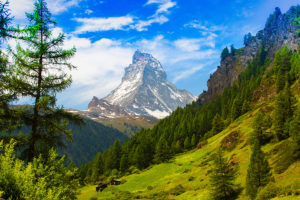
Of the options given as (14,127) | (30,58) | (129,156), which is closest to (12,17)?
(30,58)

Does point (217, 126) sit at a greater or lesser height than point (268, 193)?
greater

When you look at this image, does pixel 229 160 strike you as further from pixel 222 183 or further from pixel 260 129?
pixel 222 183

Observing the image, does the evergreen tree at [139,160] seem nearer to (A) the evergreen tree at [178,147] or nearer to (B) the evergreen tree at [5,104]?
(A) the evergreen tree at [178,147]

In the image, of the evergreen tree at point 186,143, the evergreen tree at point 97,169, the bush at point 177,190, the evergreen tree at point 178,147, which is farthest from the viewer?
the evergreen tree at point 186,143

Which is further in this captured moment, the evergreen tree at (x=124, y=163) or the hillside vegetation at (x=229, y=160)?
the evergreen tree at (x=124, y=163)

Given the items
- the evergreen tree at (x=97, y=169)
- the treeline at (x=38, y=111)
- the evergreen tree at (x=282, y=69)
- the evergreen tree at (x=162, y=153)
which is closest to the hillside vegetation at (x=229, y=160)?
the evergreen tree at (x=162, y=153)

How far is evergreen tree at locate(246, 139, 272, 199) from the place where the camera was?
102ft

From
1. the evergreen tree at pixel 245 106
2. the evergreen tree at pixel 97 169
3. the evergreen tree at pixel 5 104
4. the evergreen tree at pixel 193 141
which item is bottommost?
the evergreen tree at pixel 97 169

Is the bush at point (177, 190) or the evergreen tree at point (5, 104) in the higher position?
the evergreen tree at point (5, 104)

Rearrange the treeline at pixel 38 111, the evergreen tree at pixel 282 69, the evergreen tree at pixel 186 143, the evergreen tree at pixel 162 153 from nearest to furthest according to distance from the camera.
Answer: the treeline at pixel 38 111 < the evergreen tree at pixel 282 69 < the evergreen tree at pixel 162 153 < the evergreen tree at pixel 186 143

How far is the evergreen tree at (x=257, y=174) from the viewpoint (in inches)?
1219

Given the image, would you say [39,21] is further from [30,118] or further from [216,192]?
[216,192]

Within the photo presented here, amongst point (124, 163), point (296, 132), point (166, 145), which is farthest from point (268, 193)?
point (124, 163)

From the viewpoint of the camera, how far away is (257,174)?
1251 inches
